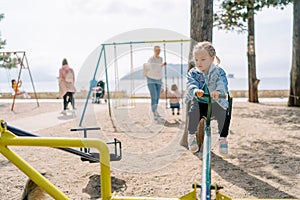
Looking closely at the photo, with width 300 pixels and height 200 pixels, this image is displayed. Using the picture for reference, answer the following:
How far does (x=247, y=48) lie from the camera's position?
10.0 metres

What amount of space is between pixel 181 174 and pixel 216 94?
1.64 meters

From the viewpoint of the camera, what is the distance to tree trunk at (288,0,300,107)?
838 centimetres

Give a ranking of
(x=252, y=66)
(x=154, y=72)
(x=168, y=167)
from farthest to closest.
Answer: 1. (x=252, y=66)
2. (x=154, y=72)
3. (x=168, y=167)

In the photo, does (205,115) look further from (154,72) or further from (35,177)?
(154,72)

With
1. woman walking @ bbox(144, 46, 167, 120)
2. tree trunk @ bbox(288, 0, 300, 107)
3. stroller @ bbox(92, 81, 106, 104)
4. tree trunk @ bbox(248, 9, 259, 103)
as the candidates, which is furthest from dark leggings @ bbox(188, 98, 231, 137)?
tree trunk @ bbox(248, 9, 259, 103)

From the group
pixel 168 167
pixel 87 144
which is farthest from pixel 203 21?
pixel 87 144

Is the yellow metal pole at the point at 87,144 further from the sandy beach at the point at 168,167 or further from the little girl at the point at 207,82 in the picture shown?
the sandy beach at the point at 168,167

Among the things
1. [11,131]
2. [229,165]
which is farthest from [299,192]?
[11,131]

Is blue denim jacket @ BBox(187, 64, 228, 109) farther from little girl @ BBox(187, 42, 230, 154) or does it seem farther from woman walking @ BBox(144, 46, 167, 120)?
woman walking @ BBox(144, 46, 167, 120)

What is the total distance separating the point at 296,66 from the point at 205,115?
7.14 metres

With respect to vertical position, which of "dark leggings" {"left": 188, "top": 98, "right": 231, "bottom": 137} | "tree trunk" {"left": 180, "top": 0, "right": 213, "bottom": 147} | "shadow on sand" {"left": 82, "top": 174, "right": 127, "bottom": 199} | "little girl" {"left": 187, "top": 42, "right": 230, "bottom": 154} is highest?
"tree trunk" {"left": 180, "top": 0, "right": 213, "bottom": 147}

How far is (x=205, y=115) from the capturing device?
2.40 m

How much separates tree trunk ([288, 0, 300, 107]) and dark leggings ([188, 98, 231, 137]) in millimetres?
6990

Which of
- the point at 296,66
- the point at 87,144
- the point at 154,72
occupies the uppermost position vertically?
the point at 296,66
